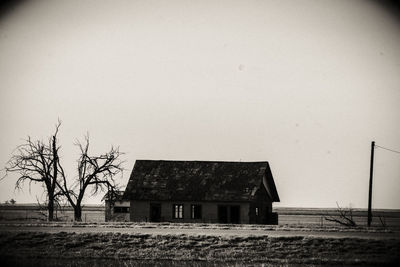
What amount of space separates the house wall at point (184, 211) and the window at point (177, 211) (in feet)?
0.75

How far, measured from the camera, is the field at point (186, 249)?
→ 1093 inches

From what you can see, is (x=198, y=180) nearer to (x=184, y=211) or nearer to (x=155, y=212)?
(x=184, y=211)

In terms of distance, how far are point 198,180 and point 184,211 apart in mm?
3121

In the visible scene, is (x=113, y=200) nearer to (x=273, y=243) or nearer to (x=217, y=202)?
(x=217, y=202)

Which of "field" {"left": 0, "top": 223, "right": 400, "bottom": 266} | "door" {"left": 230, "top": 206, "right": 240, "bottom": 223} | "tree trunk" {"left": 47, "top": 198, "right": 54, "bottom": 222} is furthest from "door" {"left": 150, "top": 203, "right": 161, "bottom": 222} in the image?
"field" {"left": 0, "top": 223, "right": 400, "bottom": 266}

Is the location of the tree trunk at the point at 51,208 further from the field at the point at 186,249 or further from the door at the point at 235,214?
the field at the point at 186,249

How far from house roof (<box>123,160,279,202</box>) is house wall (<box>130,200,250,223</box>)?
0.39 m

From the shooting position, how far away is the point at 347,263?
2692 centimetres

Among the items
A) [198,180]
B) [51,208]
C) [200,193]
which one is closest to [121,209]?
[51,208]

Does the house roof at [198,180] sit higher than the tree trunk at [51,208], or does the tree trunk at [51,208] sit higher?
the house roof at [198,180]

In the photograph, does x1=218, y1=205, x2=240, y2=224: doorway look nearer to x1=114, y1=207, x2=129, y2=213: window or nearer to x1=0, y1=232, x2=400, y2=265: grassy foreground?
x1=114, y1=207, x2=129, y2=213: window

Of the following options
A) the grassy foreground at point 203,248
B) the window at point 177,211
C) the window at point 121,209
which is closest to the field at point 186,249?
the grassy foreground at point 203,248

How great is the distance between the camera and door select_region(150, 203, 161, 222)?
5178cm

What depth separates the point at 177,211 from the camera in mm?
51625
